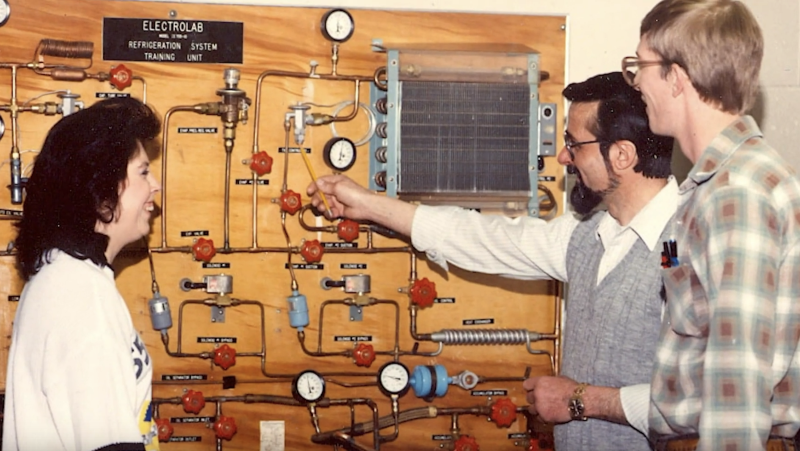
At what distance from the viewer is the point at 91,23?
269 centimetres

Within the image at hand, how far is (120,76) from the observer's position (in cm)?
265

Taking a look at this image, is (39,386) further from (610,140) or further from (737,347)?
(610,140)

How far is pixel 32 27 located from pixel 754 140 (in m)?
2.01

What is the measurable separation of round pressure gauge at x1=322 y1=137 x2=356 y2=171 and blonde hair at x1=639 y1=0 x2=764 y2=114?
116cm

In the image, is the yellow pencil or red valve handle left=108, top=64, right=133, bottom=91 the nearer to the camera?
red valve handle left=108, top=64, right=133, bottom=91

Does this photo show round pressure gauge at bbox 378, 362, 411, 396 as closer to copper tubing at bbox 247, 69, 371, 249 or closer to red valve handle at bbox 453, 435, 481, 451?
red valve handle at bbox 453, 435, 481, 451

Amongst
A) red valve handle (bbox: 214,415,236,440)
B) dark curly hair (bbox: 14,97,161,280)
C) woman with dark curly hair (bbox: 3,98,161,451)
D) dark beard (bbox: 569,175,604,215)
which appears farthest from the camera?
red valve handle (bbox: 214,415,236,440)

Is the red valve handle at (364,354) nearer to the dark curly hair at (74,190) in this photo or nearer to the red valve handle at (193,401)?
the red valve handle at (193,401)

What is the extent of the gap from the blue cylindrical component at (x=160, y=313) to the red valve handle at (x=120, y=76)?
25.0 inches

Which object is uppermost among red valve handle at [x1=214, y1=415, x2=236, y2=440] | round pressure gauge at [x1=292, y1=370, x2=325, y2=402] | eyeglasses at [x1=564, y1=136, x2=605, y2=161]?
eyeglasses at [x1=564, y1=136, x2=605, y2=161]

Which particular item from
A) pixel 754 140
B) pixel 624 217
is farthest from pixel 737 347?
pixel 624 217

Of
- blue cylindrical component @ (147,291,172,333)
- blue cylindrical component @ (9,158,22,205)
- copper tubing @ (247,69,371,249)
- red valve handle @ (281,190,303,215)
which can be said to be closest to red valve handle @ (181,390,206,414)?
blue cylindrical component @ (147,291,172,333)

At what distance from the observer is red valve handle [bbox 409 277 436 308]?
2.82 meters

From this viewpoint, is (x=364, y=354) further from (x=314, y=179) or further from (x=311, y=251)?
(x=314, y=179)
